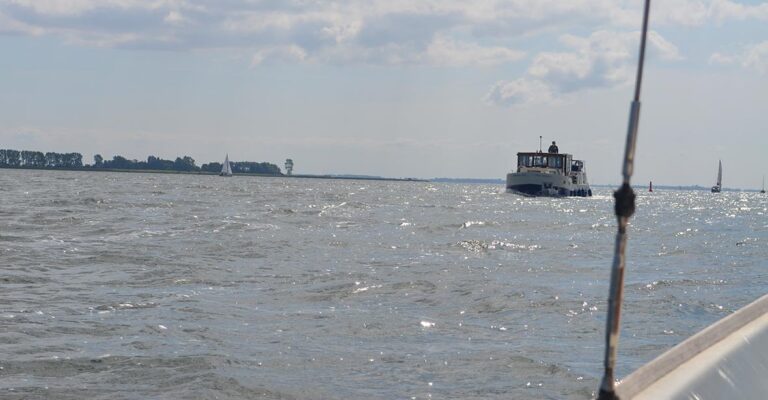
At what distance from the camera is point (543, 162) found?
92.4 m

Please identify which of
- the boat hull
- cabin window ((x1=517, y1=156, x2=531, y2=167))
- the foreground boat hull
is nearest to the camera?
the foreground boat hull

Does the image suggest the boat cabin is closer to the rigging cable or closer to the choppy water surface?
the choppy water surface

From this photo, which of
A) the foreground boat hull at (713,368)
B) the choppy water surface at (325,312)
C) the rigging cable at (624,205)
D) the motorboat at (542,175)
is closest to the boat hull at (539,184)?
the motorboat at (542,175)

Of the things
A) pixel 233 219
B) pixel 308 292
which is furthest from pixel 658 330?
pixel 233 219

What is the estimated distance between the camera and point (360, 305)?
46.3 ft

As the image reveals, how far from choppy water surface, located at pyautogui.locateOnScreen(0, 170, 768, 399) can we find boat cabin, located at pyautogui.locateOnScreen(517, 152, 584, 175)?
6440 cm

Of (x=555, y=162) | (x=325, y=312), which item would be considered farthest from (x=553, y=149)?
(x=325, y=312)

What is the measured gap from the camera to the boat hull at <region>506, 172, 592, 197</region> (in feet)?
295

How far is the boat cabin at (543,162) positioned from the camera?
9188cm

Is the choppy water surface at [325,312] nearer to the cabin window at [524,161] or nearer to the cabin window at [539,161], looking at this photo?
the cabin window at [539,161]

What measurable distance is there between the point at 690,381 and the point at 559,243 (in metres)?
26.3

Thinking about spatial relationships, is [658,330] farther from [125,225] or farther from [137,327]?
[125,225]

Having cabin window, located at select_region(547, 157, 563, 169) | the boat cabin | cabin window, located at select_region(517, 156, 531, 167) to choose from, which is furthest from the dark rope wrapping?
cabin window, located at select_region(517, 156, 531, 167)

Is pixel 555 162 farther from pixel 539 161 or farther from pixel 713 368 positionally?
pixel 713 368
